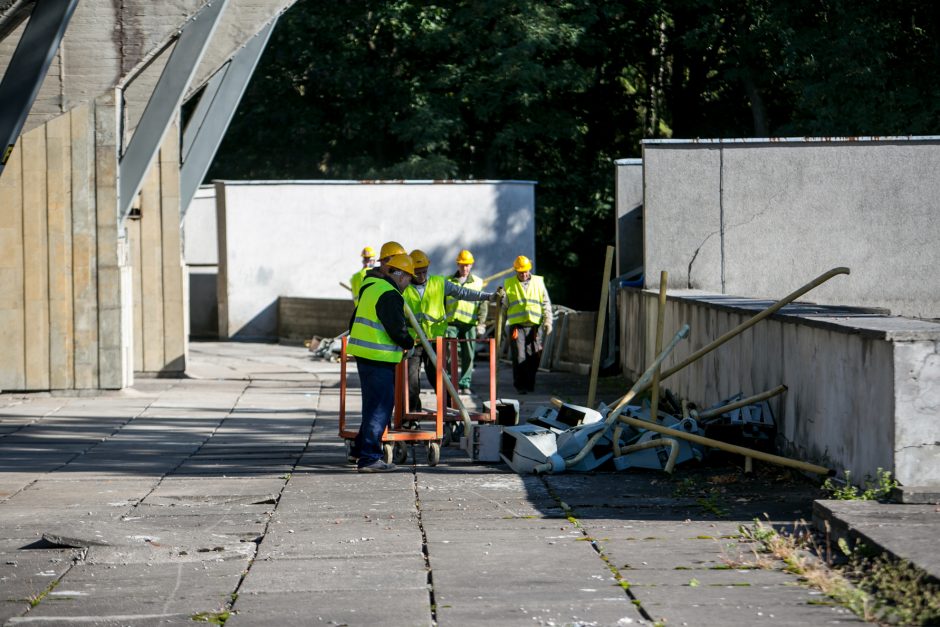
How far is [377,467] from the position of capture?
11.1 meters

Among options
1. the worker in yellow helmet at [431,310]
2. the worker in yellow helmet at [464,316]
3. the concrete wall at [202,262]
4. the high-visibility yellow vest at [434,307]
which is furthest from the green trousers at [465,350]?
the concrete wall at [202,262]

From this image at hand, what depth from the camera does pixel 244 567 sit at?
7.32m

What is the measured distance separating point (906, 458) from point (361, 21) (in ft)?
111

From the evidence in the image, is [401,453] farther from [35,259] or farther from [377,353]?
[35,259]

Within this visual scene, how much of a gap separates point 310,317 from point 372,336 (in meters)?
18.6

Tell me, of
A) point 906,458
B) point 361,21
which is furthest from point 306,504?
point 361,21

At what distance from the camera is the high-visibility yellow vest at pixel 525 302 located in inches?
700

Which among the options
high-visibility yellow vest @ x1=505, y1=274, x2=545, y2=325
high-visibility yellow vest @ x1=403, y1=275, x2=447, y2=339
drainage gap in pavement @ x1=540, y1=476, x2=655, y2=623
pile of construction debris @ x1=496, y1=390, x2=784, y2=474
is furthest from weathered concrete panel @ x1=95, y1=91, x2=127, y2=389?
drainage gap in pavement @ x1=540, y1=476, x2=655, y2=623

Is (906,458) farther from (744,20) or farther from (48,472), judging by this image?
(744,20)

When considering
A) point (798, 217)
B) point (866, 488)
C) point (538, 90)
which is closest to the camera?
point (866, 488)

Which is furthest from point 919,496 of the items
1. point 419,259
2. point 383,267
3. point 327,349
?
point 327,349

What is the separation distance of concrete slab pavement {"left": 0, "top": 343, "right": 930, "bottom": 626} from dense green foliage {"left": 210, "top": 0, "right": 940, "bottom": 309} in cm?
2536

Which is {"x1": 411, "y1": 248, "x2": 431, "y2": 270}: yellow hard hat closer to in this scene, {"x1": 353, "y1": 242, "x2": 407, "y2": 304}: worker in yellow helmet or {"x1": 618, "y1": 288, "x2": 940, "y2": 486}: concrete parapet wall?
{"x1": 353, "y1": 242, "x2": 407, "y2": 304}: worker in yellow helmet

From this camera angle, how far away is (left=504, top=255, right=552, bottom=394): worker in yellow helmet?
17.8 metres
